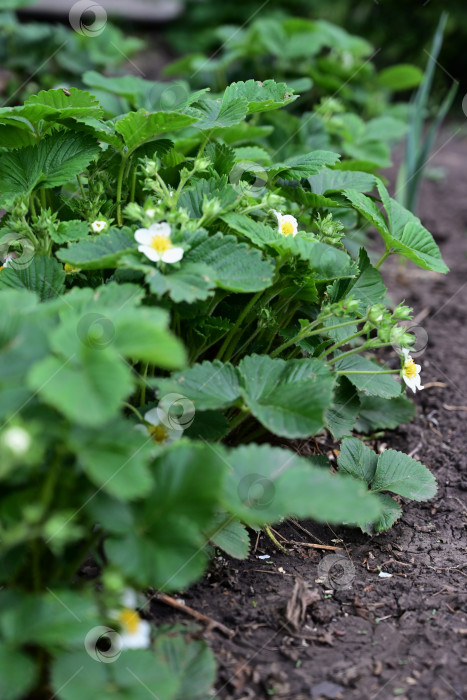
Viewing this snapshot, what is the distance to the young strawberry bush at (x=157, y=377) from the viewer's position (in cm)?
88

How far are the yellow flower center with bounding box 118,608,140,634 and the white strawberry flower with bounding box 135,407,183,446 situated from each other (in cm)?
32

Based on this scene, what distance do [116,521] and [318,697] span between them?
0.43 metres

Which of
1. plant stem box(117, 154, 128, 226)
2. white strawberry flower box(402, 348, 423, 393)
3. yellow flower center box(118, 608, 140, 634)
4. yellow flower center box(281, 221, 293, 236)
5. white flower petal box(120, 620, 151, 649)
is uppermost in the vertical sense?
plant stem box(117, 154, 128, 226)

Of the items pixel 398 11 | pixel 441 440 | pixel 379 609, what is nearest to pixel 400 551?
pixel 379 609

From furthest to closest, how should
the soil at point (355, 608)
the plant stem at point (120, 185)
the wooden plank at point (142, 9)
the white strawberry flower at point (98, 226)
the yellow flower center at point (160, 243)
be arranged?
1. the wooden plank at point (142, 9)
2. the plant stem at point (120, 185)
3. the white strawberry flower at point (98, 226)
4. the yellow flower center at point (160, 243)
5. the soil at point (355, 608)

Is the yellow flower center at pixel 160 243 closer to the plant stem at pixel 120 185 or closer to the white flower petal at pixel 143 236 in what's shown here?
the white flower petal at pixel 143 236

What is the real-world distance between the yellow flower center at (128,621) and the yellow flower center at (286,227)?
78 cm

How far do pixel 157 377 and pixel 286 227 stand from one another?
1.32ft

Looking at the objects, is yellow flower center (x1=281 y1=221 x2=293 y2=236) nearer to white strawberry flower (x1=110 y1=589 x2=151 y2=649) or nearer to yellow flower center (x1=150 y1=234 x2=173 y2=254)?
yellow flower center (x1=150 y1=234 x2=173 y2=254)

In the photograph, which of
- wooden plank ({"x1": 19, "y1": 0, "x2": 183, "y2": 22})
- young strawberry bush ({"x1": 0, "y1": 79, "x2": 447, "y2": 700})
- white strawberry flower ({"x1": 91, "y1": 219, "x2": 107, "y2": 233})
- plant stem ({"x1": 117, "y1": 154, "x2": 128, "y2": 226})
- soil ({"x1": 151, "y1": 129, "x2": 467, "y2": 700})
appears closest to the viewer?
young strawberry bush ({"x1": 0, "y1": 79, "x2": 447, "y2": 700})

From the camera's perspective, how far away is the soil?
1086 mm

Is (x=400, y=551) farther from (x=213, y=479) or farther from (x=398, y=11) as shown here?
(x=398, y=11)

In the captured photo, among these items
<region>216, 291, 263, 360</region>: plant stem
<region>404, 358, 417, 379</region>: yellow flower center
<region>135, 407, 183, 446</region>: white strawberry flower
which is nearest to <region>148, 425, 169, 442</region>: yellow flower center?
<region>135, 407, 183, 446</region>: white strawberry flower

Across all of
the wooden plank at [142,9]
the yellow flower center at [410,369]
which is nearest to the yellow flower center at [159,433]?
the yellow flower center at [410,369]
